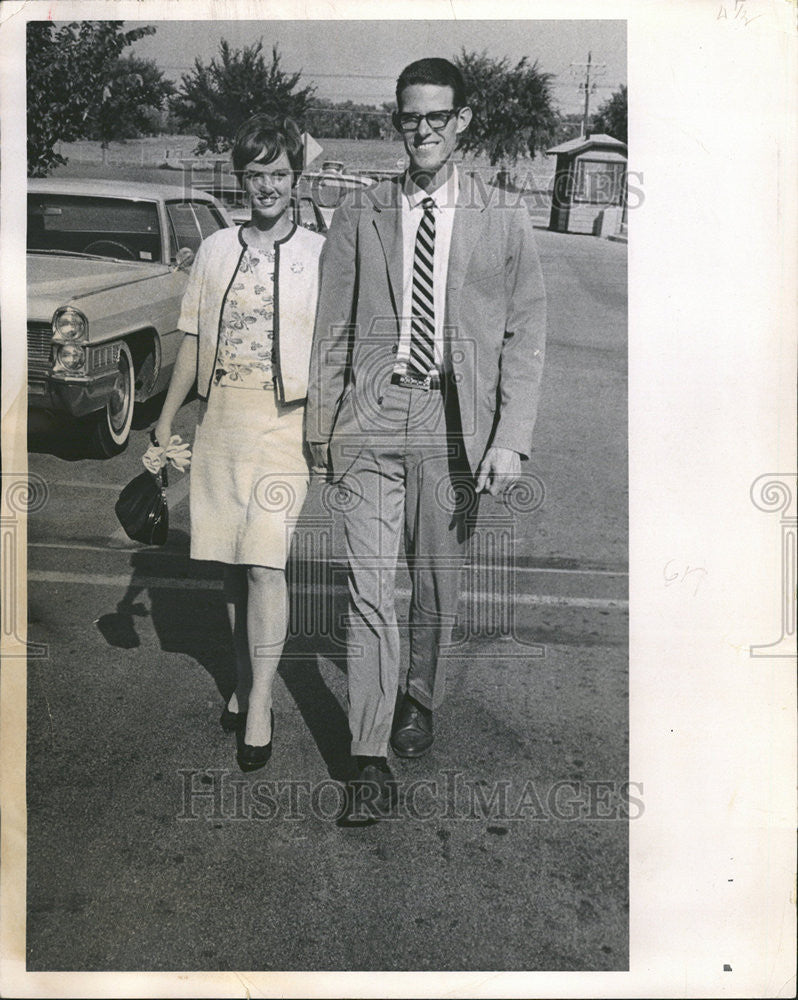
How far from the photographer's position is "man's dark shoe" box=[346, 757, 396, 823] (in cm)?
320

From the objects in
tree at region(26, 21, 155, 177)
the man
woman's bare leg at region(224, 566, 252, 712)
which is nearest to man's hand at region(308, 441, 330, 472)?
the man

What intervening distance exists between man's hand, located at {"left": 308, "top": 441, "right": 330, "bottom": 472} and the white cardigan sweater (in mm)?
162

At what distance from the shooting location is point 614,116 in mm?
3248

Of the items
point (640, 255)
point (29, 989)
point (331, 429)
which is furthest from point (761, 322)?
point (29, 989)

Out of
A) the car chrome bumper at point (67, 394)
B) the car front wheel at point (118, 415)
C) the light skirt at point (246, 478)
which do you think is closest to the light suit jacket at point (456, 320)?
the light skirt at point (246, 478)

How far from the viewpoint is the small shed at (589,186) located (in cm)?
320

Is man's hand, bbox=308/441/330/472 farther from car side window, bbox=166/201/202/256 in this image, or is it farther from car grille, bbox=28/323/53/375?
car grille, bbox=28/323/53/375

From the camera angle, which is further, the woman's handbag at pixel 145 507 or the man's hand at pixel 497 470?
the woman's handbag at pixel 145 507

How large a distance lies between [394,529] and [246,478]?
1.68 feet

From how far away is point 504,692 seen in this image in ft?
11.0

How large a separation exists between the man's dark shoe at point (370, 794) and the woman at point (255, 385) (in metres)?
0.33

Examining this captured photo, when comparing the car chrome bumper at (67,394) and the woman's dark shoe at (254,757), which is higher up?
→ the car chrome bumper at (67,394)

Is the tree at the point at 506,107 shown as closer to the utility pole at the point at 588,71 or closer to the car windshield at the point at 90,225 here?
the utility pole at the point at 588,71

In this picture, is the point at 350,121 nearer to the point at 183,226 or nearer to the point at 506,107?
the point at 506,107
